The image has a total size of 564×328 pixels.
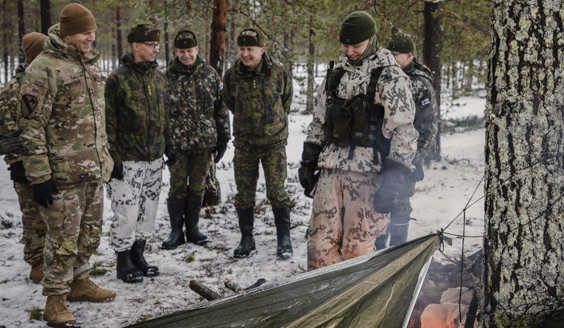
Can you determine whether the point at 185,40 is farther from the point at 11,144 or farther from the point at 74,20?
the point at 11,144

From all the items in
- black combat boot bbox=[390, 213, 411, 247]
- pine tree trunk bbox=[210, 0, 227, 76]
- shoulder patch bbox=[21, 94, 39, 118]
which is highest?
pine tree trunk bbox=[210, 0, 227, 76]

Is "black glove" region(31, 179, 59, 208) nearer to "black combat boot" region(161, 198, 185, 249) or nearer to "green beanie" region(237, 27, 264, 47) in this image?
"black combat boot" region(161, 198, 185, 249)

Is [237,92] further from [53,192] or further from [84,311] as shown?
[84,311]

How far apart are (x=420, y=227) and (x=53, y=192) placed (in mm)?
4585

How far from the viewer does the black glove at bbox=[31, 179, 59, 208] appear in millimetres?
3176

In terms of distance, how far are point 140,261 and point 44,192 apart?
1.47 m

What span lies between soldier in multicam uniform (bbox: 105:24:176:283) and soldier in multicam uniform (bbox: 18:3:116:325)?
1.51 ft

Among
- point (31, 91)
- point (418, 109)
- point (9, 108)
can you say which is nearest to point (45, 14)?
point (9, 108)

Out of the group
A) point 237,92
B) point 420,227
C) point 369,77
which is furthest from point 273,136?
point 420,227

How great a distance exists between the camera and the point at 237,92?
189 inches

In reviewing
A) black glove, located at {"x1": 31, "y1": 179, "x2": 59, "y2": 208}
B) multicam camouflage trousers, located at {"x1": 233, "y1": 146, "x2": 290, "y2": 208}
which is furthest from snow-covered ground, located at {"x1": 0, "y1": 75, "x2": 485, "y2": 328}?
black glove, located at {"x1": 31, "y1": 179, "x2": 59, "y2": 208}

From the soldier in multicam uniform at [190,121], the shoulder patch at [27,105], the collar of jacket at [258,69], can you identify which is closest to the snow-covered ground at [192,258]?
the soldier in multicam uniform at [190,121]

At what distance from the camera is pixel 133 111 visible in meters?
4.14

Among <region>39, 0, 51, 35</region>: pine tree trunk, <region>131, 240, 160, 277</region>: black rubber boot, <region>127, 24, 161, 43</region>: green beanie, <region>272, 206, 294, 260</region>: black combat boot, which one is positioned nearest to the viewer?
<region>127, 24, 161, 43</region>: green beanie
